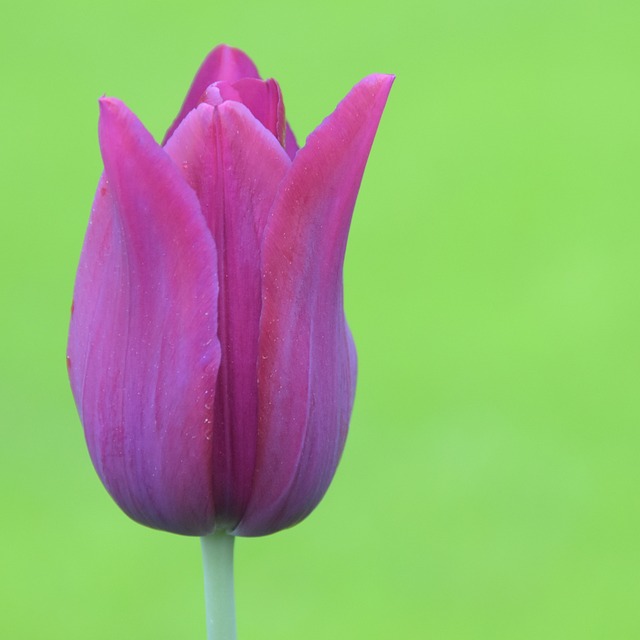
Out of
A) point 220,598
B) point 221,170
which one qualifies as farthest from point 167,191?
point 220,598

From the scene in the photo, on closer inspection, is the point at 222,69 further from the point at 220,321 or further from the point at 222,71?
the point at 220,321

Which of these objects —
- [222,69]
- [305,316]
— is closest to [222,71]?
[222,69]

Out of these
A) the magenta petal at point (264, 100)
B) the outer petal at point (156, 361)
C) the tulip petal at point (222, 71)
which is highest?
the tulip petal at point (222, 71)

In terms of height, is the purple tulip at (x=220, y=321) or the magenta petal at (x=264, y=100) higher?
the magenta petal at (x=264, y=100)

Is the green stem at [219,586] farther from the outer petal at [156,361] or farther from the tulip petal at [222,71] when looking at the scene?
the tulip petal at [222,71]

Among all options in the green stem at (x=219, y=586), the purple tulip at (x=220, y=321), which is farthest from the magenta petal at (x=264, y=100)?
the green stem at (x=219, y=586)

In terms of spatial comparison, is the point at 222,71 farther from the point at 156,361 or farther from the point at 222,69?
the point at 156,361

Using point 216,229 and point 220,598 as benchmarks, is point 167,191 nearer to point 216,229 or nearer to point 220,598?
point 216,229

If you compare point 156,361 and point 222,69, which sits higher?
point 222,69
